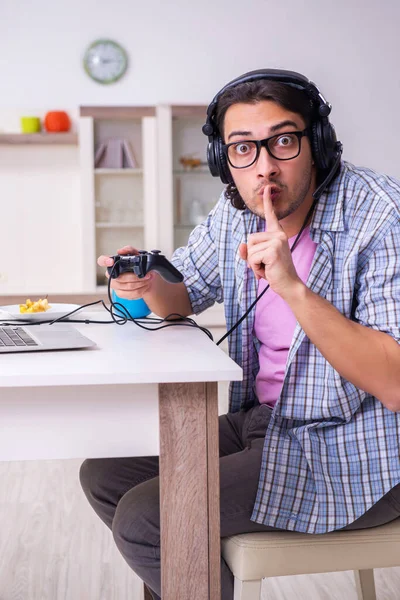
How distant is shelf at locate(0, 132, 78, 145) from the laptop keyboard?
362 cm

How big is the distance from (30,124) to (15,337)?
3792 mm

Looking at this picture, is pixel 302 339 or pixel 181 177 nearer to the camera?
pixel 302 339

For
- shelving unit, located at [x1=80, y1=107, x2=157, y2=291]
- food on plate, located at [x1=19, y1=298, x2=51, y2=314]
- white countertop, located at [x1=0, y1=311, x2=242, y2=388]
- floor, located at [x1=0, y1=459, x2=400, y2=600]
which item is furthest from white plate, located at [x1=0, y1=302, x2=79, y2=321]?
shelving unit, located at [x1=80, y1=107, x2=157, y2=291]

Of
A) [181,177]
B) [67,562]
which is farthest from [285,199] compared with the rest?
[181,177]

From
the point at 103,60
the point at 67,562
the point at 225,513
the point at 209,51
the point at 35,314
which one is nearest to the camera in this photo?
the point at 225,513

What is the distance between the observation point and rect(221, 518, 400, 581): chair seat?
105cm

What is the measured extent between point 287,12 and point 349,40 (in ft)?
1.57

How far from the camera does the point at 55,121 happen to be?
4.72 meters

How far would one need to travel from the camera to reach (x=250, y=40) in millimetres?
4977

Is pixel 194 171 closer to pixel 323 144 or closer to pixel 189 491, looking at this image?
pixel 323 144

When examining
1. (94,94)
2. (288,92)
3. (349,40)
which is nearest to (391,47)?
(349,40)

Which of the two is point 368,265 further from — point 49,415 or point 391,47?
point 391,47

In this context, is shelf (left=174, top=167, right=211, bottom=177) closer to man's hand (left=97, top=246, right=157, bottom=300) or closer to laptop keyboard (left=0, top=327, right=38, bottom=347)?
man's hand (left=97, top=246, right=157, bottom=300)

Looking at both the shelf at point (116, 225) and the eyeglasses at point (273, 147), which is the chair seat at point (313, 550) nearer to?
the eyeglasses at point (273, 147)
